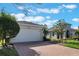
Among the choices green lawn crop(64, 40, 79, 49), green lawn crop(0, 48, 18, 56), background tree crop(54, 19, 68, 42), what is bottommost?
green lawn crop(0, 48, 18, 56)

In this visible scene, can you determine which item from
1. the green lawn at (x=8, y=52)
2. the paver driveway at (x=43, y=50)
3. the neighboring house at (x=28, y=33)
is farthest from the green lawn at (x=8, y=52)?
the neighboring house at (x=28, y=33)

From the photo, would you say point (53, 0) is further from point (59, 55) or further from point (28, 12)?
point (59, 55)

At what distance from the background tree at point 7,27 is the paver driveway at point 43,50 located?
1.85 feet

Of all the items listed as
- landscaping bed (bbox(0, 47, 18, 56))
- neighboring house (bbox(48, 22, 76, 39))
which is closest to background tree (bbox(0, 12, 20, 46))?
landscaping bed (bbox(0, 47, 18, 56))

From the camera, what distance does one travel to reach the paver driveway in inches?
449

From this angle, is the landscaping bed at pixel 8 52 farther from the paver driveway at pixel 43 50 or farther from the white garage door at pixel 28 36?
the white garage door at pixel 28 36

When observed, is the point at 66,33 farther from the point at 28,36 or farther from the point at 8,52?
the point at 8,52

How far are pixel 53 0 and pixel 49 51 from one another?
2.09 m

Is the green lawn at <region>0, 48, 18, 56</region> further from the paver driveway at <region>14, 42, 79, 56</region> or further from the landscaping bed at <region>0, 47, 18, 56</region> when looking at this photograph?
the paver driveway at <region>14, 42, 79, 56</region>

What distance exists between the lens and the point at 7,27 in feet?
38.0

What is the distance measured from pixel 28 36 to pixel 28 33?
166 mm

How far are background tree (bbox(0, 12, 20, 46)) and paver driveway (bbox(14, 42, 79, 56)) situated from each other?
563mm

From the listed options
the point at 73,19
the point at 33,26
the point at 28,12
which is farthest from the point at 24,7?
the point at 73,19

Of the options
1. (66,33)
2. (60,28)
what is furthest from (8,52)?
(66,33)
